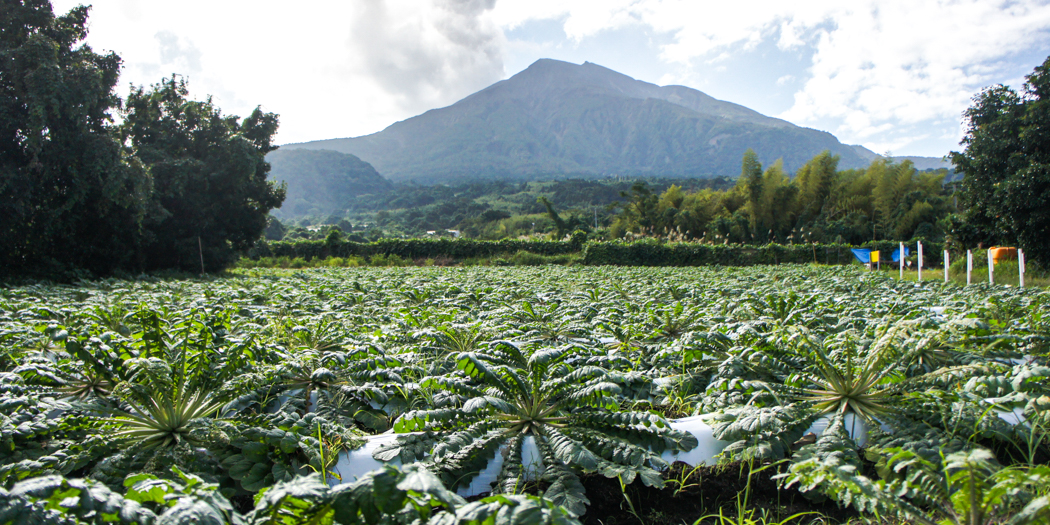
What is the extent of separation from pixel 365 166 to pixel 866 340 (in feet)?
637

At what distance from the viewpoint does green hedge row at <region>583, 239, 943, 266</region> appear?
25.8 meters

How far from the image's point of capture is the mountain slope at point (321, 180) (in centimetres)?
16100

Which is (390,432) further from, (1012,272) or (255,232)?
(255,232)

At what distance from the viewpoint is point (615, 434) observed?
248 centimetres

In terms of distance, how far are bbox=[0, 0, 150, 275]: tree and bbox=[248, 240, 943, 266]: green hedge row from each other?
8765mm

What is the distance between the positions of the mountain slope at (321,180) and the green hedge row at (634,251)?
122m

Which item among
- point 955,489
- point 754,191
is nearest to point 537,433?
point 955,489

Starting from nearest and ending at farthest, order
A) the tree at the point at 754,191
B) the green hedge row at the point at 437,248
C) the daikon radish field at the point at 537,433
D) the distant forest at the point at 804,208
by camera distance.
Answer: the daikon radish field at the point at 537,433 → the distant forest at the point at 804,208 → the green hedge row at the point at 437,248 → the tree at the point at 754,191

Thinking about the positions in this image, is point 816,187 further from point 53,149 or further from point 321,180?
point 321,180

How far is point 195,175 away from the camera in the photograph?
63.0ft

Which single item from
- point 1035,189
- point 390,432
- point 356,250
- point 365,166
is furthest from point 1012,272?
point 365,166

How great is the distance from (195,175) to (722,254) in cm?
2544

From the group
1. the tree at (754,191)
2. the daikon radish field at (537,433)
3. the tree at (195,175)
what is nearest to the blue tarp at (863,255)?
the tree at (754,191)

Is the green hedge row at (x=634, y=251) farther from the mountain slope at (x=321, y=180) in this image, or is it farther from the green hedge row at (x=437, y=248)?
the mountain slope at (x=321, y=180)
